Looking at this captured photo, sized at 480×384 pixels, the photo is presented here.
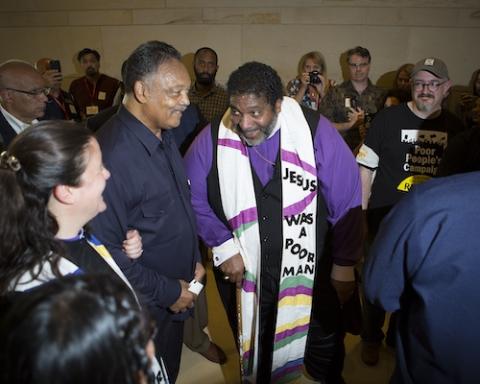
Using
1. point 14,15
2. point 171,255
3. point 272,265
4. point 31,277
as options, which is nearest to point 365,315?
point 272,265

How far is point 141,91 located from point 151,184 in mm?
376

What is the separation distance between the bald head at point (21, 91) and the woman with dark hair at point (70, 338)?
2.06 metres

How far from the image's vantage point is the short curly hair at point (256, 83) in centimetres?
162

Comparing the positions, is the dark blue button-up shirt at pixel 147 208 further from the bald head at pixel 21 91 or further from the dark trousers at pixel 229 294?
the bald head at pixel 21 91

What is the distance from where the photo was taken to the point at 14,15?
16.7ft

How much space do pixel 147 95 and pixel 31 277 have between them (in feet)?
2.74

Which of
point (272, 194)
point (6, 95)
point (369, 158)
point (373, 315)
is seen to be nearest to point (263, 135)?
point (272, 194)

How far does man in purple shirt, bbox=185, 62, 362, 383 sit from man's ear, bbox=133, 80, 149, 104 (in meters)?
0.38

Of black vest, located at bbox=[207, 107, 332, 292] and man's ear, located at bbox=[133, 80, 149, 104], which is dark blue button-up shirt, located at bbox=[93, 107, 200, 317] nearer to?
man's ear, located at bbox=[133, 80, 149, 104]

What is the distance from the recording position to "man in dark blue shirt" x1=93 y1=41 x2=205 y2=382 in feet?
4.58

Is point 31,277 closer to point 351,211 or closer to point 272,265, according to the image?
point 272,265

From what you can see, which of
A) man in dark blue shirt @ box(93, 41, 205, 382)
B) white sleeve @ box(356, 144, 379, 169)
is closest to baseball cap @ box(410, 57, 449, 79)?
white sleeve @ box(356, 144, 379, 169)

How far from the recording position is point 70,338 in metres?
0.56

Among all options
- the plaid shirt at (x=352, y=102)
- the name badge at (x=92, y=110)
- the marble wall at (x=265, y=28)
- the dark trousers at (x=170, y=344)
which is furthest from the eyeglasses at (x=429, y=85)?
the name badge at (x=92, y=110)
